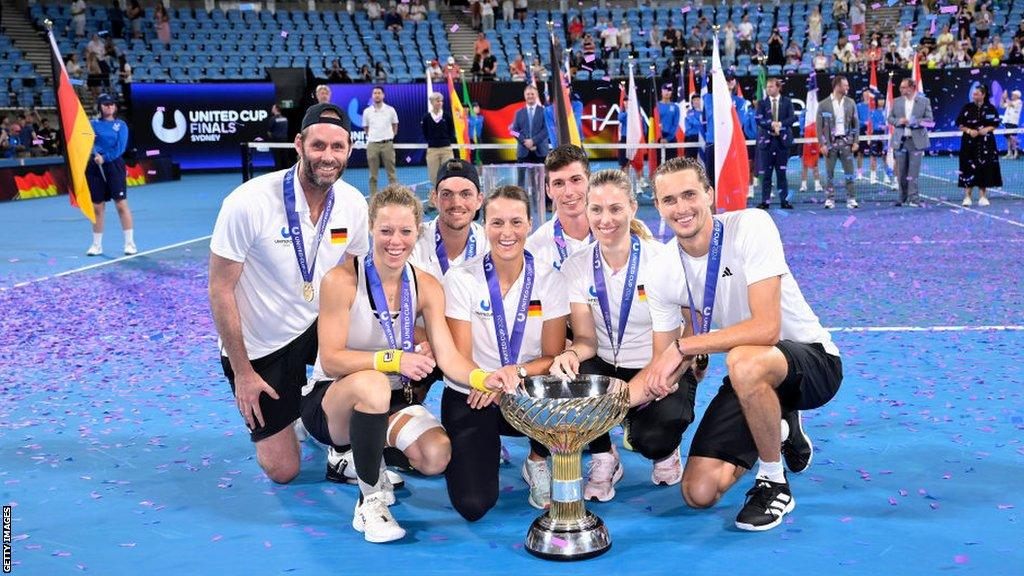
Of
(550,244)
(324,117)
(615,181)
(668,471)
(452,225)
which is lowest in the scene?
(668,471)

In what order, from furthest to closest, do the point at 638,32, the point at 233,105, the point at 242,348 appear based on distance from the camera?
1. the point at 638,32
2. the point at 233,105
3. the point at 242,348

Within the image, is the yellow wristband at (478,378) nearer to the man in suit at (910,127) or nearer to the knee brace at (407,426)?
the knee brace at (407,426)

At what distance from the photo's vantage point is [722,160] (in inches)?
400

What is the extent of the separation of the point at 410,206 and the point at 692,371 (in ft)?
5.33

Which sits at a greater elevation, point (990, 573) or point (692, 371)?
point (692, 371)

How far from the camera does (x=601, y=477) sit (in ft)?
15.1

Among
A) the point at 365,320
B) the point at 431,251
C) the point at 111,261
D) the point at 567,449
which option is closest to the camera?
the point at 567,449

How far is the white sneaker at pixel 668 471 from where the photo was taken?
4727mm

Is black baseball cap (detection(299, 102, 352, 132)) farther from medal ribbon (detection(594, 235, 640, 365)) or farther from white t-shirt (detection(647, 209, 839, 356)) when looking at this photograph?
white t-shirt (detection(647, 209, 839, 356))

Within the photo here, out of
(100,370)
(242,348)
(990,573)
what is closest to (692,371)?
(990,573)

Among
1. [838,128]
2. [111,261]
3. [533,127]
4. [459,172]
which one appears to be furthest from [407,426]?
[838,128]

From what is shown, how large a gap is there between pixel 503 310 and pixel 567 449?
34.0 inches

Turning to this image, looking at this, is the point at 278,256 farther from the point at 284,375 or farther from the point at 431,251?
the point at 431,251

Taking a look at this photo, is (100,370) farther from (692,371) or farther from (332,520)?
(692,371)
